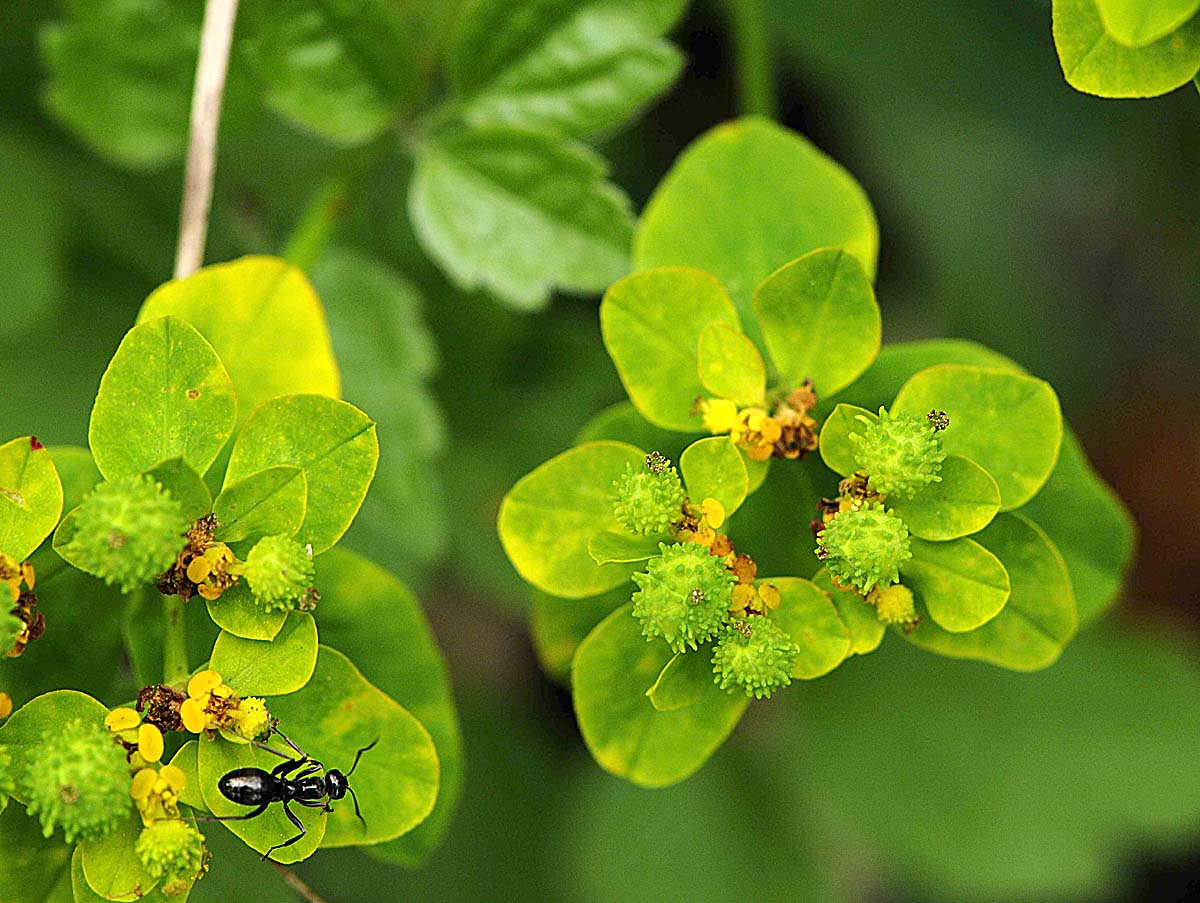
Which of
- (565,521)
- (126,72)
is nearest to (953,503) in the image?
(565,521)

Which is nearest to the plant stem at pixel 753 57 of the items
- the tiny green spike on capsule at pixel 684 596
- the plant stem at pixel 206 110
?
the plant stem at pixel 206 110

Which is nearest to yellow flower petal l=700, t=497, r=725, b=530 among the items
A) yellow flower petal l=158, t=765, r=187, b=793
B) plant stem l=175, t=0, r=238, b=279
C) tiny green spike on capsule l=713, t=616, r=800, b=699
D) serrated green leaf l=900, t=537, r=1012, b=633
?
tiny green spike on capsule l=713, t=616, r=800, b=699

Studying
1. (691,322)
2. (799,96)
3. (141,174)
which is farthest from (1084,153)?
(141,174)

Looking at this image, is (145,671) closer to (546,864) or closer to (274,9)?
(274,9)

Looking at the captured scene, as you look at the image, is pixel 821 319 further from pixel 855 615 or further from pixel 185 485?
pixel 185 485

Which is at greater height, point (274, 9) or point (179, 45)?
point (274, 9)

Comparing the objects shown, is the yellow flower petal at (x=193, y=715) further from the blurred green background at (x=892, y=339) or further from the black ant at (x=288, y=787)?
the blurred green background at (x=892, y=339)

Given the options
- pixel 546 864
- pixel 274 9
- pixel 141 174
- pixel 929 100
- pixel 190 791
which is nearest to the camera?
pixel 190 791

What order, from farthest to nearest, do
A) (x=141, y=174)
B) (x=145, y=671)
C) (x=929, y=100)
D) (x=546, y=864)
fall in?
(x=546, y=864), (x=929, y=100), (x=141, y=174), (x=145, y=671)
